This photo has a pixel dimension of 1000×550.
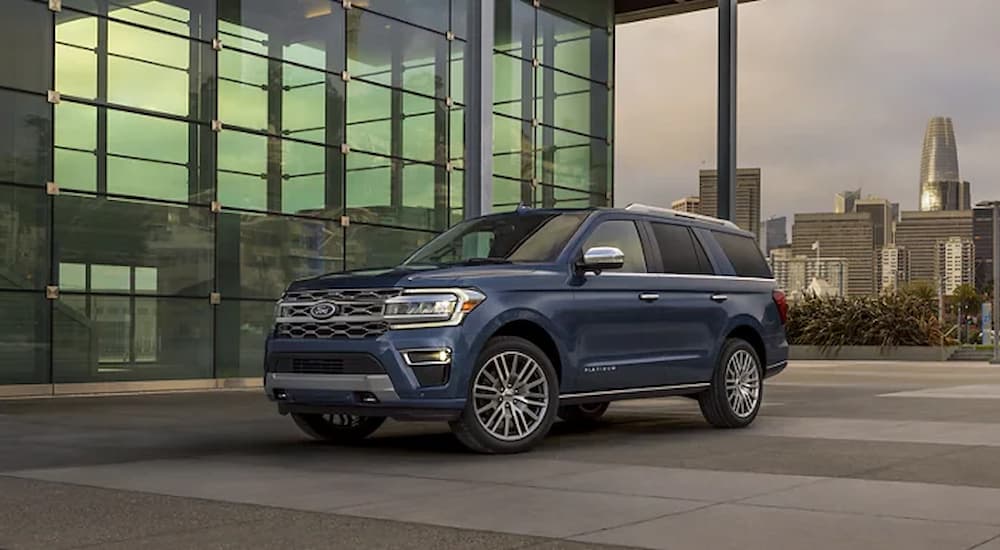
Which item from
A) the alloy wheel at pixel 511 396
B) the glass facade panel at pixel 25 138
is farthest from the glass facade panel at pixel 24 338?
the alloy wheel at pixel 511 396

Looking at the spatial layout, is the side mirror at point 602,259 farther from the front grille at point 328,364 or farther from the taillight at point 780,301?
the taillight at point 780,301

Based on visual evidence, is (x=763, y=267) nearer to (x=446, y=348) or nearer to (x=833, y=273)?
(x=446, y=348)

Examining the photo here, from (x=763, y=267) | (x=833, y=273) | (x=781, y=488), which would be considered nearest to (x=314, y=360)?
(x=781, y=488)

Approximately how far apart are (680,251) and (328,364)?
12.0 ft

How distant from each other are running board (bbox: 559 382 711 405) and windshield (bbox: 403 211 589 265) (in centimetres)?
111

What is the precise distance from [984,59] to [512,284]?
154 m

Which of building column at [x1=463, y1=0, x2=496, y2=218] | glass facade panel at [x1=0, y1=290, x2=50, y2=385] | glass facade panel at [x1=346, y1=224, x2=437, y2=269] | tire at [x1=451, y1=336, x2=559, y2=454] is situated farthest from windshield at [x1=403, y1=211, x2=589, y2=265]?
glass facade panel at [x1=346, y1=224, x2=437, y2=269]

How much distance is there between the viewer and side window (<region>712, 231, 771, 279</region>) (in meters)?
12.0

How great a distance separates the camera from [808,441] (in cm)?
1028

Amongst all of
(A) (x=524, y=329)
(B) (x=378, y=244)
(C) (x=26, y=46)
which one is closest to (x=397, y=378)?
(A) (x=524, y=329)

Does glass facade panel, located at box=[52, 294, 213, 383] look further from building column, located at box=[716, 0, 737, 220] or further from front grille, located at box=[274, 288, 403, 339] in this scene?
front grille, located at box=[274, 288, 403, 339]

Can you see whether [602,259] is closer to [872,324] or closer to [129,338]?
[129,338]

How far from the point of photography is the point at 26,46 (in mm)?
17938

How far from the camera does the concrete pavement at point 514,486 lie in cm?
587
